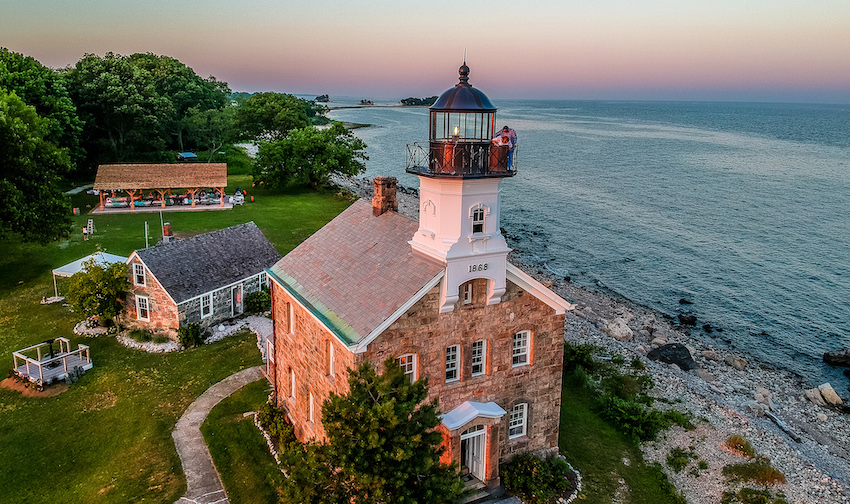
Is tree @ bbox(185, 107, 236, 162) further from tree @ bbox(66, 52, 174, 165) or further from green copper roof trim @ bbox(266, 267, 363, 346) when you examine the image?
green copper roof trim @ bbox(266, 267, 363, 346)

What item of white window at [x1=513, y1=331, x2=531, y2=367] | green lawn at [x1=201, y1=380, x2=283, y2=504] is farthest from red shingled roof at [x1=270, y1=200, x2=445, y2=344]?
green lawn at [x1=201, y1=380, x2=283, y2=504]

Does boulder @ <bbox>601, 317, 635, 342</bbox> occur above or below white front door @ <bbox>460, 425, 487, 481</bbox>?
below

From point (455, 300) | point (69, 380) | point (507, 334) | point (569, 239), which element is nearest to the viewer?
point (455, 300)

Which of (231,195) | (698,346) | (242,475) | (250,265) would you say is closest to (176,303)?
(250,265)

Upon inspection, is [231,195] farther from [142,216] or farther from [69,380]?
[69,380]

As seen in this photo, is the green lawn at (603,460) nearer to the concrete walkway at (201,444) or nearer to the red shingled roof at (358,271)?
the red shingled roof at (358,271)

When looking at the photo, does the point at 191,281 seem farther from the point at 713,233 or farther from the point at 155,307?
the point at 713,233

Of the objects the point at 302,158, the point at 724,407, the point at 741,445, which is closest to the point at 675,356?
the point at 724,407
